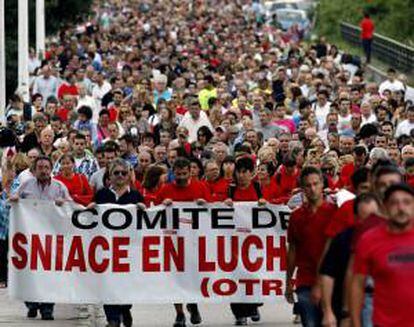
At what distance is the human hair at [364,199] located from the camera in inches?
491

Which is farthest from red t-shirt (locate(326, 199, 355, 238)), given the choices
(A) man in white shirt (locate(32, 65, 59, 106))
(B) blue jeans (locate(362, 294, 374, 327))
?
(A) man in white shirt (locate(32, 65, 59, 106))

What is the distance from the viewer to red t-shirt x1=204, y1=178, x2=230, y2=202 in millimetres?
18328

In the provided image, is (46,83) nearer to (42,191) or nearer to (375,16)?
(42,191)

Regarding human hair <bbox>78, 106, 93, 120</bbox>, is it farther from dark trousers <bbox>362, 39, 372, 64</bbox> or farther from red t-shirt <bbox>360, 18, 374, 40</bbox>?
dark trousers <bbox>362, 39, 372, 64</bbox>

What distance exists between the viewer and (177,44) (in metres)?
57.8

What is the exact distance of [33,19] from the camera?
2019 inches

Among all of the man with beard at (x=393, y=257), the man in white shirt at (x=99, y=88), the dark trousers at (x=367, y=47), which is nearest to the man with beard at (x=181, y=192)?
the man with beard at (x=393, y=257)

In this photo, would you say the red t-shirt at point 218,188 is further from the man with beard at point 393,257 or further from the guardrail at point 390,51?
the guardrail at point 390,51

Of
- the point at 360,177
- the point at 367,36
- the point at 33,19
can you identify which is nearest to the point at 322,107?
the point at 360,177

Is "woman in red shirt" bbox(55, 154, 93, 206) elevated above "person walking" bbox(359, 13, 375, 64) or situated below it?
above

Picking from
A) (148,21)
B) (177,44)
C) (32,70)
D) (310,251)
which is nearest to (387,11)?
(177,44)

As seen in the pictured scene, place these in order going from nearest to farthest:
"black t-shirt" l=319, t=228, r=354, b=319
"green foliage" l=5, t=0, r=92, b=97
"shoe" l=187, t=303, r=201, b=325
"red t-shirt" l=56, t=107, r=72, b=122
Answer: "black t-shirt" l=319, t=228, r=354, b=319 < "shoe" l=187, t=303, r=201, b=325 < "red t-shirt" l=56, t=107, r=72, b=122 < "green foliage" l=5, t=0, r=92, b=97

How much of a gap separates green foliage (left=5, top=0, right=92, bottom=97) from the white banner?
25.8 meters

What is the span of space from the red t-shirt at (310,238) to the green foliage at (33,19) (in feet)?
97.6
